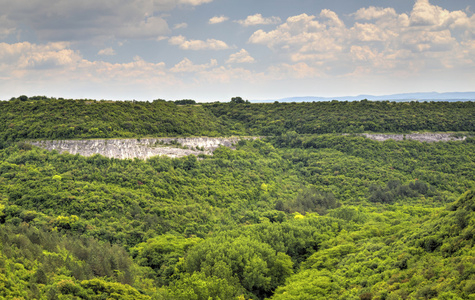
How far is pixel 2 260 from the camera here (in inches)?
1093

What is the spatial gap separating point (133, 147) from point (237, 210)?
75.5 ft

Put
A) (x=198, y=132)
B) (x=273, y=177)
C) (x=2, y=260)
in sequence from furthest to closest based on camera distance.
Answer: (x=198, y=132) → (x=273, y=177) → (x=2, y=260)

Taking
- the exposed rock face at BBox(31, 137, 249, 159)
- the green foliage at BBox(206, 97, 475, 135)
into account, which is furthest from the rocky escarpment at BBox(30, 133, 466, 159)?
the green foliage at BBox(206, 97, 475, 135)

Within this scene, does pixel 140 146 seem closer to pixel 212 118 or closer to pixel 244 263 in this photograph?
pixel 244 263

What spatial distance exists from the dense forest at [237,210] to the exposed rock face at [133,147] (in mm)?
2374

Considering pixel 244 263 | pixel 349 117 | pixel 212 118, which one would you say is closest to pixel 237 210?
pixel 244 263

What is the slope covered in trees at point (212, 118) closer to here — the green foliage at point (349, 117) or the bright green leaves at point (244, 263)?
the green foliage at point (349, 117)

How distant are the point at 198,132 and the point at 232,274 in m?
54.7

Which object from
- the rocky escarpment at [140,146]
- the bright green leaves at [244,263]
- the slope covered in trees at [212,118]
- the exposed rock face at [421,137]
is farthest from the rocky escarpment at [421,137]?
the bright green leaves at [244,263]

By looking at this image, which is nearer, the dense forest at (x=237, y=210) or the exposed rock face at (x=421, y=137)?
the dense forest at (x=237, y=210)

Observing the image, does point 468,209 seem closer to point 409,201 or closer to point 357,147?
point 409,201

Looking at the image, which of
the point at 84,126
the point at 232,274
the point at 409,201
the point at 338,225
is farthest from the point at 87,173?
the point at 409,201

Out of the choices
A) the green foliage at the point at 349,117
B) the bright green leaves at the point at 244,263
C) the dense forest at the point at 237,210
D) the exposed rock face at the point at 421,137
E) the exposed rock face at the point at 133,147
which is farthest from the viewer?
the green foliage at the point at 349,117

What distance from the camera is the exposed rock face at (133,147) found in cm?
6462
